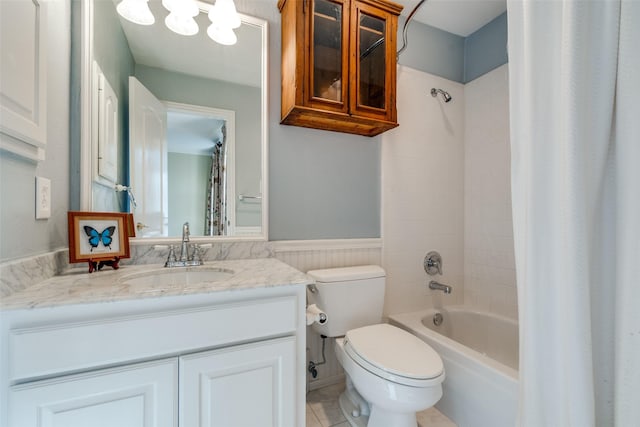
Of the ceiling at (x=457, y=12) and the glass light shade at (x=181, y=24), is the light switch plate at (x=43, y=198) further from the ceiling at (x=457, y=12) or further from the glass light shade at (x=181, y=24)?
the ceiling at (x=457, y=12)

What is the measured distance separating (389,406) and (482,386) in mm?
482

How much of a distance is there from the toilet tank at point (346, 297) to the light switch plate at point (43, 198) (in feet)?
3.48

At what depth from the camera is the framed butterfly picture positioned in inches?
37.0

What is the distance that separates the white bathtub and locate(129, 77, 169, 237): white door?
1.45 meters

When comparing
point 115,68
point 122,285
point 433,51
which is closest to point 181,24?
point 115,68

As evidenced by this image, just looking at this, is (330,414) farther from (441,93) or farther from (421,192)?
(441,93)

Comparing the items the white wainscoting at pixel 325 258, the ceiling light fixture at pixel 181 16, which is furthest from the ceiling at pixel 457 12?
the white wainscoting at pixel 325 258

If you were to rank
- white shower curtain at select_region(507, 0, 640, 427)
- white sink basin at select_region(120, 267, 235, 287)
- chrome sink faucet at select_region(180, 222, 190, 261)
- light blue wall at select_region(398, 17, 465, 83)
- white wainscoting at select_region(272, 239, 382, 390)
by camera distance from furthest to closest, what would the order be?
1. light blue wall at select_region(398, 17, 465, 83)
2. white wainscoting at select_region(272, 239, 382, 390)
3. chrome sink faucet at select_region(180, 222, 190, 261)
4. white sink basin at select_region(120, 267, 235, 287)
5. white shower curtain at select_region(507, 0, 640, 427)

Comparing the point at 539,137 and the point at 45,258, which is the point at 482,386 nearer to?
the point at 539,137

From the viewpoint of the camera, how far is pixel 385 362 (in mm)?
1078

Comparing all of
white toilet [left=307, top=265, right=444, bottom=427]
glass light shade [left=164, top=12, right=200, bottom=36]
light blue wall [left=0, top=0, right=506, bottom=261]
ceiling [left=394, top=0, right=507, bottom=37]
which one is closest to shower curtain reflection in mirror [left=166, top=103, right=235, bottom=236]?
light blue wall [left=0, top=0, right=506, bottom=261]

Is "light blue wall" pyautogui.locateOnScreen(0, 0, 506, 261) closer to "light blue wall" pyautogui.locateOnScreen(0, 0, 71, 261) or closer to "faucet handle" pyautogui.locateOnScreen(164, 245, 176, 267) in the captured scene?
"light blue wall" pyautogui.locateOnScreen(0, 0, 71, 261)

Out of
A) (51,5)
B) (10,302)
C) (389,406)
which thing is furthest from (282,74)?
(389,406)

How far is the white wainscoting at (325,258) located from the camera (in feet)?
4.98
